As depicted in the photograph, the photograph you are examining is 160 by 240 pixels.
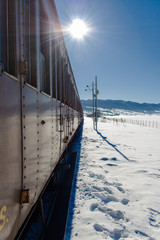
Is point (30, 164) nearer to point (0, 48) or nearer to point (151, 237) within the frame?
point (0, 48)

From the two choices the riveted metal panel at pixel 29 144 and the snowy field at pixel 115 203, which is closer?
the riveted metal panel at pixel 29 144

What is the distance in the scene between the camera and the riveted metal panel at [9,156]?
97 centimetres

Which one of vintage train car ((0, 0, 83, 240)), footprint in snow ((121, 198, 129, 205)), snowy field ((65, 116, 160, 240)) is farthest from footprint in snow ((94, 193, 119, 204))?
vintage train car ((0, 0, 83, 240))

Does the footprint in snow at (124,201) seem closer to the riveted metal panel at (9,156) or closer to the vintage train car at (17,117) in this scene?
the vintage train car at (17,117)

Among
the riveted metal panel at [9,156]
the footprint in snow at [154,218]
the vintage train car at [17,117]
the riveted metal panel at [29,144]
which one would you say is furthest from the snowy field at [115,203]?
the riveted metal panel at [9,156]

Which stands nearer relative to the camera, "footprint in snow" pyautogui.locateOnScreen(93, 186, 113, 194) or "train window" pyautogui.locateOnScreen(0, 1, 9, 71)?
"train window" pyautogui.locateOnScreen(0, 1, 9, 71)

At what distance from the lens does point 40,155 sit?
5.90 feet

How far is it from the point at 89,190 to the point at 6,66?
320 cm

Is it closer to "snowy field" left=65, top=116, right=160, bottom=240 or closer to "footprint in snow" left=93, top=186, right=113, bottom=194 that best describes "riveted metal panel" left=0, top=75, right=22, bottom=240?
"snowy field" left=65, top=116, right=160, bottom=240

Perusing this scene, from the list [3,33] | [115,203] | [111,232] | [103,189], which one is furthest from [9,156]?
[103,189]

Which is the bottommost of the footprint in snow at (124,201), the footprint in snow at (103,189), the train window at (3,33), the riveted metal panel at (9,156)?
the footprint in snow at (124,201)

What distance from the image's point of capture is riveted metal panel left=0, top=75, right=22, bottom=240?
3.20 ft

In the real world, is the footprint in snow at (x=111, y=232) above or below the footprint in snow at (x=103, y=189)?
below

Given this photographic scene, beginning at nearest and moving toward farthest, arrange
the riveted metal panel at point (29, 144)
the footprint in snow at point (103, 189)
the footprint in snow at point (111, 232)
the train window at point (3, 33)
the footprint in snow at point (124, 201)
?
1. the train window at point (3, 33)
2. the riveted metal panel at point (29, 144)
3. the footprint in snow at point (111, 232)
4. the footprint in snow at point (124, 201)
5. the footprint in snow at point (103, 189)
